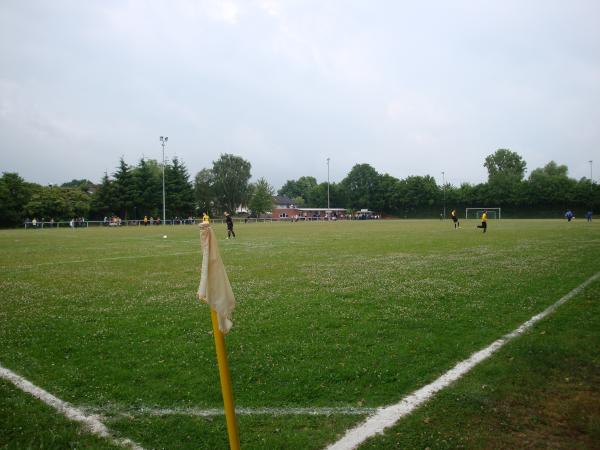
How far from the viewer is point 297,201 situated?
182 m

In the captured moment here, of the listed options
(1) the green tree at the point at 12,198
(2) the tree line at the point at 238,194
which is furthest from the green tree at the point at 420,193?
(1) the green tree at the point at 12,198

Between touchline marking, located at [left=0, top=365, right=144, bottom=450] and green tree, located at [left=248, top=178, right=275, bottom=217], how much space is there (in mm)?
104353

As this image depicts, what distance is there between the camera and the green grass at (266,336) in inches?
194

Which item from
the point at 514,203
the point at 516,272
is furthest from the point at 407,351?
the point at 514,203

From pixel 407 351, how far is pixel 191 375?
3.30 metres

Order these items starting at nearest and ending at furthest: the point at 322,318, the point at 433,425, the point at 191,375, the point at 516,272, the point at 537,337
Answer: the point at 433,425, the point at 191,375, the point at 537,337, the point at 322,318, the point at 516,272

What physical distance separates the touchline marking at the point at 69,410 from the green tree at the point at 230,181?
10701 centimetres

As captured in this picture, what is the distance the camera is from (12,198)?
65.2 m

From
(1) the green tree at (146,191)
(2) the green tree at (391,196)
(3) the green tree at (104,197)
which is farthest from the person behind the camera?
(2) the green tree at (391,196)

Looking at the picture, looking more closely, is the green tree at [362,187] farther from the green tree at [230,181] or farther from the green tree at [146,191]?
the green tree at [146,191]

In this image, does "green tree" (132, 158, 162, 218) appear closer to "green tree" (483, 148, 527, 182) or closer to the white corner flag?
the white corner flag

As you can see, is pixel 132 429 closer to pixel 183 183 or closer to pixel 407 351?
pixel 407 351

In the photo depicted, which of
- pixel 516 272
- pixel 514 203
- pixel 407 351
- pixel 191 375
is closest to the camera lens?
pixel 191 375

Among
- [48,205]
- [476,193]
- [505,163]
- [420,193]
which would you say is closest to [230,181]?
[48,205]
